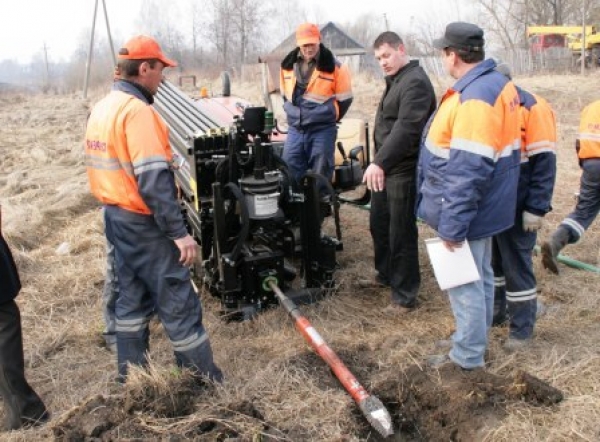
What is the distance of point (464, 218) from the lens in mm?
3121

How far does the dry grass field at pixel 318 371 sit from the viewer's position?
296 cm

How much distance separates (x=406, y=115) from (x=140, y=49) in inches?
77.1

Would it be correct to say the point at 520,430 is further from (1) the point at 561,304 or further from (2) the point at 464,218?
(1) the point at 561,304

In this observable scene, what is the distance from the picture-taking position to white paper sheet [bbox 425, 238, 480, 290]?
3.24 m

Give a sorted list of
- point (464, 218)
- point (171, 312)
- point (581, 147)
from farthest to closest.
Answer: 1. point (581, 147)
2. point (171, 312)
3. point (464, 218)

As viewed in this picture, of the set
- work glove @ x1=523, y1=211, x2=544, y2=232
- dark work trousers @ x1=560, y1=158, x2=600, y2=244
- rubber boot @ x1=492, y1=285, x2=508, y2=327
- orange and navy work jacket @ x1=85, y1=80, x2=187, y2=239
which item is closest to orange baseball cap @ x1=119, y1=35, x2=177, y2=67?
orange and navy work jacket @ x1=85, y1=80, x2=187, y2=239

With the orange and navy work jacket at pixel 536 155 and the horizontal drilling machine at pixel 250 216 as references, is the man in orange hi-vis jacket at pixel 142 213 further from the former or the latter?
the orange and navy work jacket at pixel 536 155

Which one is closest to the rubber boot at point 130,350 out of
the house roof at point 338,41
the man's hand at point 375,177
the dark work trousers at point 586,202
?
the man's hand at point 375,177

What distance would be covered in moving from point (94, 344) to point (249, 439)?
2.09 metres

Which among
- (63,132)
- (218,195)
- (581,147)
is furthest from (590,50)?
(218,195)

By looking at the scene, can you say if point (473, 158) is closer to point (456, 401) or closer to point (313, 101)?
point (456, 401)

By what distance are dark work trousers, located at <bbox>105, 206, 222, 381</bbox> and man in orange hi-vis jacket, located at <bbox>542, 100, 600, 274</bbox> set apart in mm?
3226

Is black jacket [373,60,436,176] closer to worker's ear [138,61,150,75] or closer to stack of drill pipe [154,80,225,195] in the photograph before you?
stack of drill pipe [154,80,225,195]

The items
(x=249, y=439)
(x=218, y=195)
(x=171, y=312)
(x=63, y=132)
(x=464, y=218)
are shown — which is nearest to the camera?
(x=249, y=439)
